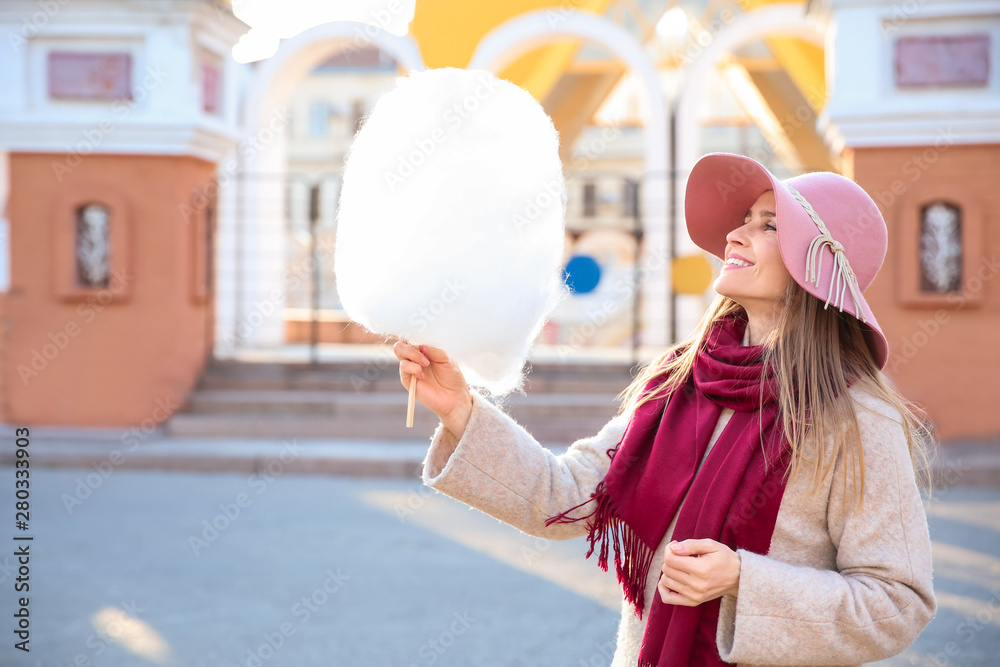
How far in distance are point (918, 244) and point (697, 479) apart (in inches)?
220

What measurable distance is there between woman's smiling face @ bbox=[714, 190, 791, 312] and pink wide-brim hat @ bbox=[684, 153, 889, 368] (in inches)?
1.4

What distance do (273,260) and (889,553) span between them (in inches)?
326

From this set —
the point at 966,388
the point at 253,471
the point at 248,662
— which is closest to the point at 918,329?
the point at 966,388

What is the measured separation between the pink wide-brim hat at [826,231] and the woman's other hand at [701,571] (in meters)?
0.42

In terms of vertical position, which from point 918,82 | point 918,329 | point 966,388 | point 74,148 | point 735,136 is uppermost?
point 735,136

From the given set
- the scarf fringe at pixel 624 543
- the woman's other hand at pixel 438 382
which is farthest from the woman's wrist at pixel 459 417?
the scarf fringe at pixel 624 543

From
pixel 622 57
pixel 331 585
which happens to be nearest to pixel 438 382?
pixel 331 585

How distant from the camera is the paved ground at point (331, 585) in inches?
130

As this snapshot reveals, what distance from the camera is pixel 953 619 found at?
3.53 m

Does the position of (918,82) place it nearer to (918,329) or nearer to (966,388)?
(918,329)

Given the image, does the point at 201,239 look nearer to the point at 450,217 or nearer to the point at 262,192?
the point at 262,192

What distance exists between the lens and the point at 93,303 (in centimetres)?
695

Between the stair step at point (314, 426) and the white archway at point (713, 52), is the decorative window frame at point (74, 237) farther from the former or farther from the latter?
the white archway at point (713, 52)

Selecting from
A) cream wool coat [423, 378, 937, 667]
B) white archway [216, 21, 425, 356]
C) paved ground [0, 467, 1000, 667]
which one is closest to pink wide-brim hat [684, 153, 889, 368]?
cream wool coat [423, 378, 937, 667]
